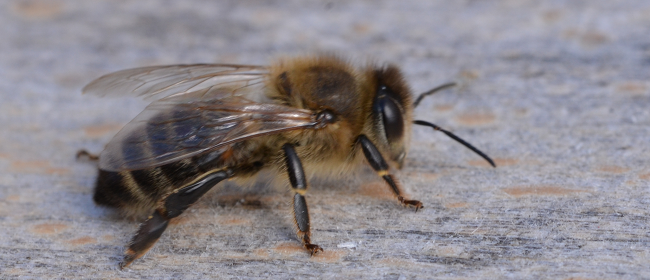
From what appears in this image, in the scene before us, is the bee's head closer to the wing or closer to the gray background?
the gray background

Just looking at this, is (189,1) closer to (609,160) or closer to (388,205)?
(388,205)

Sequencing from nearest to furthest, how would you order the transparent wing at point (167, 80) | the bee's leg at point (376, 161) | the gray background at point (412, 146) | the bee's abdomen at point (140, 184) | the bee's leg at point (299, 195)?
the gray background at point (412, 146), the bee's leg at point (299, 195), the bee's abdomen at point (140, 184), the bee's leg at point (376, 161), the transparent wing at point (167, 80)

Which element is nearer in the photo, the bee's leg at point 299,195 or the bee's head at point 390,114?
the bee's leg at point 299,195

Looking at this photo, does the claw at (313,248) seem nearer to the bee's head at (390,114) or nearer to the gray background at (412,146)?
the gray background at (412,146)

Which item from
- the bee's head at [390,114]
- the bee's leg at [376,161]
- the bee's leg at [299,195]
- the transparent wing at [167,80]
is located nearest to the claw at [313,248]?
the bee's leg at [299,195]

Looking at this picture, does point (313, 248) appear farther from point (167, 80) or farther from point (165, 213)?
point (167, 80)

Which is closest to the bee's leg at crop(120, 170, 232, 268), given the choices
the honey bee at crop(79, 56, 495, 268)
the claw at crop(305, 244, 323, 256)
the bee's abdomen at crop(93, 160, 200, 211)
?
the honey bee at crop(79, 56, 495, 268)

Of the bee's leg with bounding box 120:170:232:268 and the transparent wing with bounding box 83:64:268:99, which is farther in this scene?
the transparent wing with bounding box 83:64:268:99
